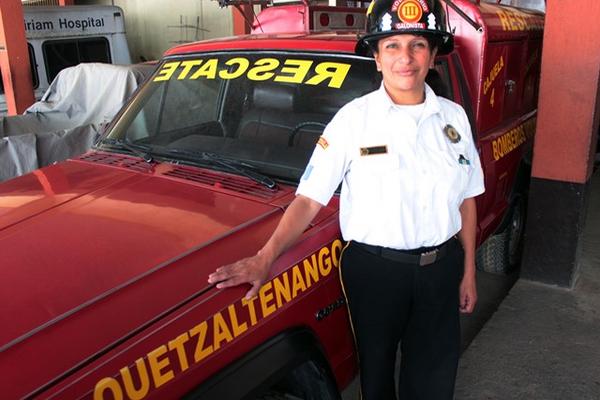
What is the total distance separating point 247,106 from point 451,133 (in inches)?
44.1

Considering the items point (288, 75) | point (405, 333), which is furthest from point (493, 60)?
point (405, 333)

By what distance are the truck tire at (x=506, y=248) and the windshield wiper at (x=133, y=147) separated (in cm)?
244

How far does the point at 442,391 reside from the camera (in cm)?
212

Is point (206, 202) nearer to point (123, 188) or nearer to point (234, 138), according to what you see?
point (123, 188)

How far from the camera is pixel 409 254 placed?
6.22ft

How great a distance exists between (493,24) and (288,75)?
1.31 meters

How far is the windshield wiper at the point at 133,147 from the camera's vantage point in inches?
103

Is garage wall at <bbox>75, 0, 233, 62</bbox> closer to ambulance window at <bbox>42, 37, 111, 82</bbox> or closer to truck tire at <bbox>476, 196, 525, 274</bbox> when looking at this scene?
ambulance window at <bbox>42, 37, 111, 82</bbox>

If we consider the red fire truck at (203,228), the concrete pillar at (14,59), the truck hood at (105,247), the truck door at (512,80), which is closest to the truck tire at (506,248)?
the red fire truck at (203,228)

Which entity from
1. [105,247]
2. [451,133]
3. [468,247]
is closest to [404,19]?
[451,133]

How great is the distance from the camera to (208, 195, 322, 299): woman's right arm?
1658 mm

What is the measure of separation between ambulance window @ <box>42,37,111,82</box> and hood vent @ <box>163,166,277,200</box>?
7.52m

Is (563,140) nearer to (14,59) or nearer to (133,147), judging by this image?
(133,147)

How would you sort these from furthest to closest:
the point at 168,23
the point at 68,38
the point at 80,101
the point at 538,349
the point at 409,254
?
the point at 168,23 < the point at 68,38 < the point at 80,101 < the point at 538,349 < the point at 409,254
